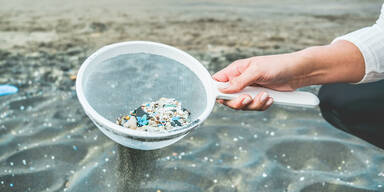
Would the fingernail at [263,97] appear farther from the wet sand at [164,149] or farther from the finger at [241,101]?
the wet sand at [164,149]

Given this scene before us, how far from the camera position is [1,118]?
2229 mm

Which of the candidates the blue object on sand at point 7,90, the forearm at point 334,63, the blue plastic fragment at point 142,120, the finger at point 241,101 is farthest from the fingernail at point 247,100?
the blue object on sand at point 7,90

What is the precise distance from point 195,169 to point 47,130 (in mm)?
1033

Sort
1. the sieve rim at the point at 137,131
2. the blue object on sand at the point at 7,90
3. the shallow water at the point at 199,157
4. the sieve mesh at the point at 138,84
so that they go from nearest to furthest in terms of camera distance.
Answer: the sieve rim at the point at 137,131 → the sieve mesh at the point at 138,84 → the shallow water at the point at 199,157 → the blue object on sand at the point at 7,90

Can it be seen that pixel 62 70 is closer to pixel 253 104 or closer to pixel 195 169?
pixel 195 169

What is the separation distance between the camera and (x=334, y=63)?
1.68 metres

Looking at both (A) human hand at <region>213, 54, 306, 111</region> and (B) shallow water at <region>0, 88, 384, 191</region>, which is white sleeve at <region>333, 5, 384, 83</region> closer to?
(A) human hand at <region>213, 54, 306, 111</region>

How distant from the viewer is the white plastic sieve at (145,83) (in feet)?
5.17

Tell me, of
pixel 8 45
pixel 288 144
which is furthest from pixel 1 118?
pixel 288 144

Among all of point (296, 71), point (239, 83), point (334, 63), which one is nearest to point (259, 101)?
point (239, 83)

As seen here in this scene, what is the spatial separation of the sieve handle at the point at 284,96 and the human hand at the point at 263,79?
0.03 meters

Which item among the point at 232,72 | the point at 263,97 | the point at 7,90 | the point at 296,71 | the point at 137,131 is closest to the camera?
the point at 137,131

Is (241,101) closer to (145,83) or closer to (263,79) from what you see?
(263,79)

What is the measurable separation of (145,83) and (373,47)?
4.04ft
